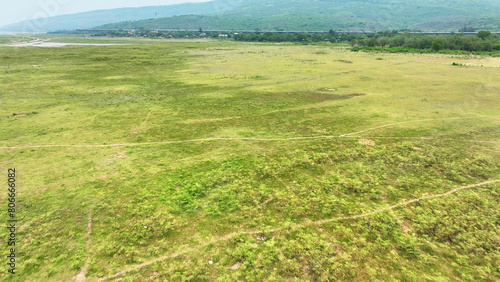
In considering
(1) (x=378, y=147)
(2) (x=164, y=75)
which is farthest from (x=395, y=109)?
(2) (x=164, y=75)

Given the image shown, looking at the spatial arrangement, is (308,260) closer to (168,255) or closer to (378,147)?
(168,255)

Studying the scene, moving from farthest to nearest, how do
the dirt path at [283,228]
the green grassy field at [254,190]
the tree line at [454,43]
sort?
the tree line at [454,43]
the green grassy field at [254,190]
the dirt path at [283,228]

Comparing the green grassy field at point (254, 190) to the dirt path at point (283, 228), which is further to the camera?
the green grassy field at point (254, 190)

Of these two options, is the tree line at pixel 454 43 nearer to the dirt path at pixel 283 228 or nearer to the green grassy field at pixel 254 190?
the green grassy field at pixel 254 190

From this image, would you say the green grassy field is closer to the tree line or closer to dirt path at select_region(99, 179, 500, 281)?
dirt path at select_region(99, 179, 500, 281)

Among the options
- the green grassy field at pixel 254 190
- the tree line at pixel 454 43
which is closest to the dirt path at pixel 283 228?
the green grassy field at pixel 254 190

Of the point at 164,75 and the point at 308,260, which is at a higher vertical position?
the point at 164,75

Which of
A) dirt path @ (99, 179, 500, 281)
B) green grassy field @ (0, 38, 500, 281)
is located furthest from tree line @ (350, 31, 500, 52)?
dirt path @ (99, 179, 500, 281)

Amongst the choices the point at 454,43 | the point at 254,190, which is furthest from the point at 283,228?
the point at 454,43
